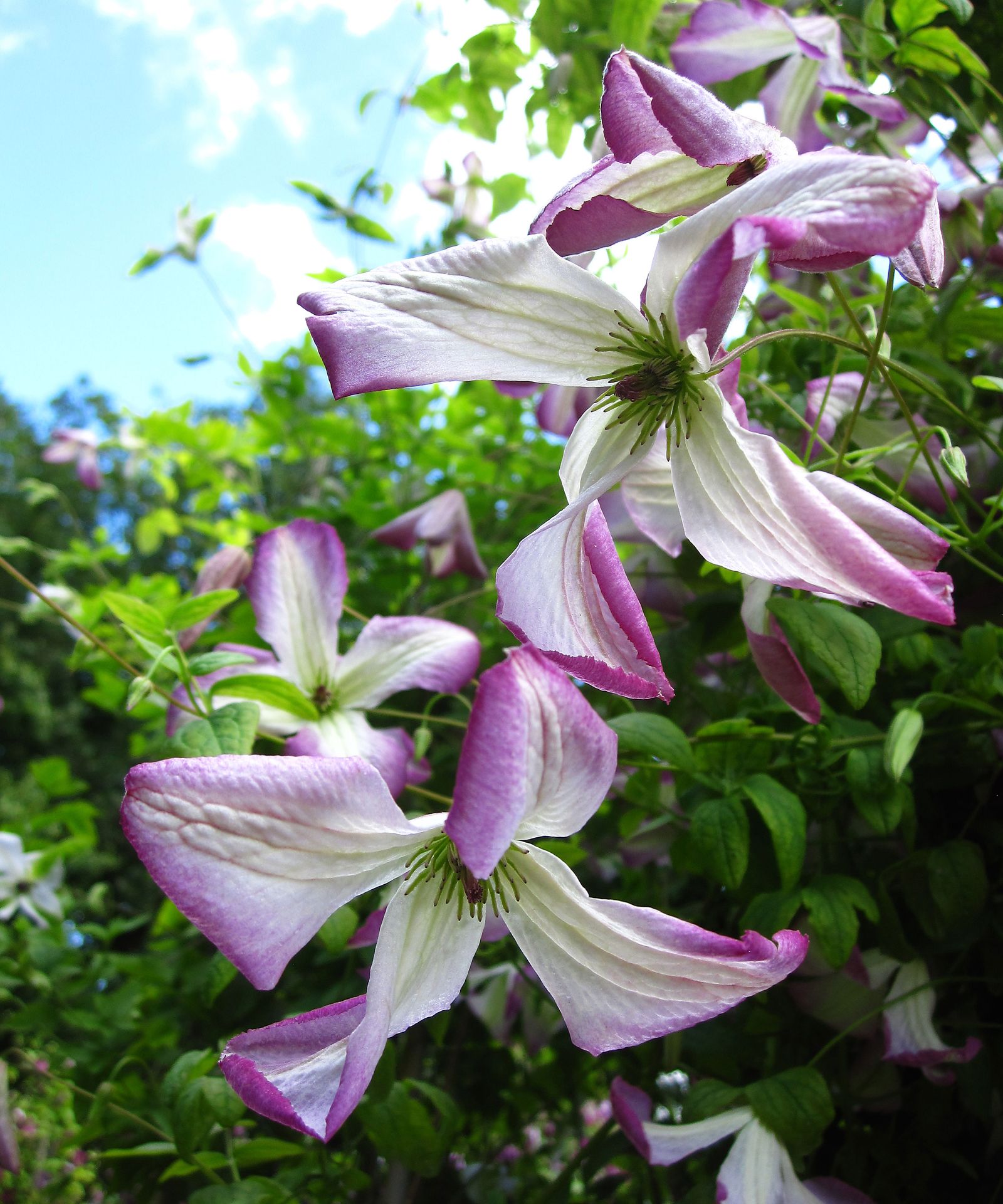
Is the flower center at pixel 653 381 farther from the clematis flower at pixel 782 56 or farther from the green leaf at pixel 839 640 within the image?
the clematis flower at pixel 782 56

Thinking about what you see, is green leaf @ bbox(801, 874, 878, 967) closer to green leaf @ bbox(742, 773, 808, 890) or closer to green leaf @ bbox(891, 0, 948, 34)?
green leaf @ bbox(742, 773, 808, 890)

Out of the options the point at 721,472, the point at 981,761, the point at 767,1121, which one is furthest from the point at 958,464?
the point at 767,1121

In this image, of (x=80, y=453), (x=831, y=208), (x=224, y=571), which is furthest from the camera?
(x=80, y=453)

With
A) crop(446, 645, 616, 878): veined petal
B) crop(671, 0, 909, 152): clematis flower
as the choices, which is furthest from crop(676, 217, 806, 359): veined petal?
crop(671, 0, 909, 152): clematis flower

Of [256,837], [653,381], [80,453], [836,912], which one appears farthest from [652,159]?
[80,453]

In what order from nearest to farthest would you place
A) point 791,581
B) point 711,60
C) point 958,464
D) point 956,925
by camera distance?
point 791,581, point 958,464, point 956,925, point 711,60

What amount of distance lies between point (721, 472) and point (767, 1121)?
407 mm

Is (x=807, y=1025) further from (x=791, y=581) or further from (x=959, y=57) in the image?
(x=959, y=57)

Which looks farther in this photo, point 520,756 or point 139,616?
point 139,616

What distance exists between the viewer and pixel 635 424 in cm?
44

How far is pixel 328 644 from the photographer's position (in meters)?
0.72

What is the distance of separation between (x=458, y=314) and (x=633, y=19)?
66cm

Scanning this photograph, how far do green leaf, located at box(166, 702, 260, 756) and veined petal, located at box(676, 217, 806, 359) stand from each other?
1.06 feet

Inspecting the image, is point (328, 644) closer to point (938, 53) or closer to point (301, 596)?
point (301, 596)
